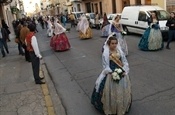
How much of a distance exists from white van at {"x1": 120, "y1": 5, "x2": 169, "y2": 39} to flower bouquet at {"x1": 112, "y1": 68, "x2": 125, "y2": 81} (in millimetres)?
9802

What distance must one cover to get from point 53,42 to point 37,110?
873cm

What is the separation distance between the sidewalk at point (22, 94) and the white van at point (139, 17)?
7.90m

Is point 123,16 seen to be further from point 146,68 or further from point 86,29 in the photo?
point 146,68

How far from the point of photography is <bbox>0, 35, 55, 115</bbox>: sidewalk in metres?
5.96

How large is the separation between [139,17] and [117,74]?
12.1 meters

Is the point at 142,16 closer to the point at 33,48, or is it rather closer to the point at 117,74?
the point at 33,48

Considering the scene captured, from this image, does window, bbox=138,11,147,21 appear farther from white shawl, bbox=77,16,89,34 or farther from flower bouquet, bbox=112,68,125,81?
flower bouquet, bbox=112,68,125,81

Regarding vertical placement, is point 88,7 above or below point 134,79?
above

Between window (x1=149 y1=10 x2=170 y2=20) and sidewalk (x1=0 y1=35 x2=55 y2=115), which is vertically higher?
window (x1=149 y1=10 x2=170 y2=20)

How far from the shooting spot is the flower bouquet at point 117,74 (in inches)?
190

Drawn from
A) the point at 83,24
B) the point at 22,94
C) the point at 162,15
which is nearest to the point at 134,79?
the point at 22,94

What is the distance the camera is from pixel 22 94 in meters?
7.09

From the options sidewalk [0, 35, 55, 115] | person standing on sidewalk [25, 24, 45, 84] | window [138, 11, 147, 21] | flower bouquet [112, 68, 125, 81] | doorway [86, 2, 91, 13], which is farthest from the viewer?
doorway [86, 2, 91, 13]

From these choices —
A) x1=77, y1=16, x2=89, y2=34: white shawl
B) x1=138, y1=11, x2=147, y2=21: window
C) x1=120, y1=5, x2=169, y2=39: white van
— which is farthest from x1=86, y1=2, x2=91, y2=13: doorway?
x1=138, y1=11, x2=147, y2=21: window
